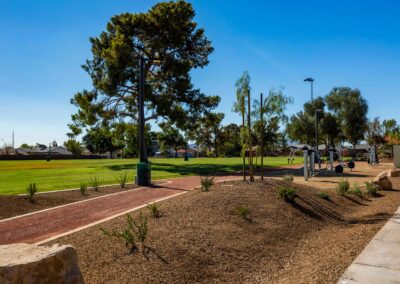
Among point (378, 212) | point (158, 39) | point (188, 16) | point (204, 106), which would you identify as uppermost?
point (188, 16)

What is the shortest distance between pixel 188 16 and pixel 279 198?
89.9ft

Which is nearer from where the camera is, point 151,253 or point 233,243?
point 151,253

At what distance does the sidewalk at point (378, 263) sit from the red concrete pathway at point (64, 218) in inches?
215

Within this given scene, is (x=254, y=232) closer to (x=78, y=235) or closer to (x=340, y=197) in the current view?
(x=78, y=235)

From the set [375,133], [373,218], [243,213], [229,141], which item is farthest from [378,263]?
[229,141]

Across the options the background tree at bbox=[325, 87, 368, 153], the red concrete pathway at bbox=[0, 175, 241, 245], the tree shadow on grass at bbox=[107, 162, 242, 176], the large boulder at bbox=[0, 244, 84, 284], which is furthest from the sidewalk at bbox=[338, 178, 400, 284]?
the background tree at bbox=[325, 87, 368, 153]

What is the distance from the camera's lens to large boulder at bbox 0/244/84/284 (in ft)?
12.4

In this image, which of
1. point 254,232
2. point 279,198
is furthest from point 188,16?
point 254,232

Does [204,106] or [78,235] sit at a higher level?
[204,106]

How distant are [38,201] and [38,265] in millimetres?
7613

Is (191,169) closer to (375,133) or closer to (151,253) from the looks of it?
(151,253)

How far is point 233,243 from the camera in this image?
21.6ft

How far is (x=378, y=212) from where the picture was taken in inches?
403

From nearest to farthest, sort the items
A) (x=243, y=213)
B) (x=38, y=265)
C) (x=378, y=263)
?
(x=38, y=265)
(x=378, y=263)
(x=243, y=213)
